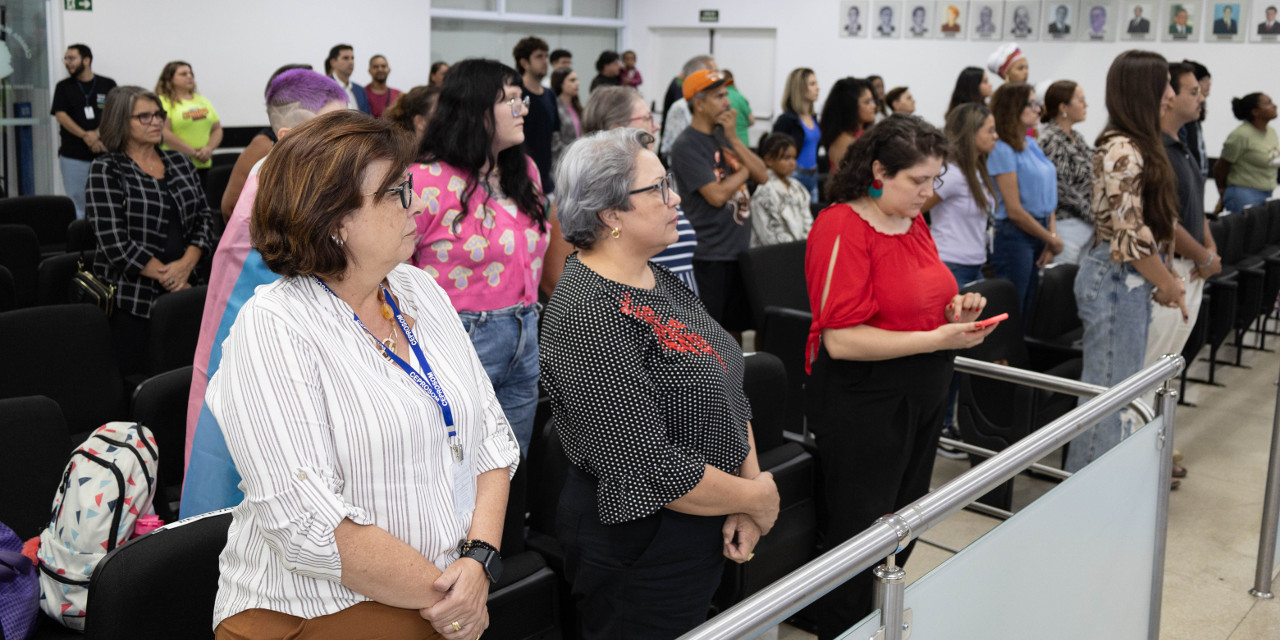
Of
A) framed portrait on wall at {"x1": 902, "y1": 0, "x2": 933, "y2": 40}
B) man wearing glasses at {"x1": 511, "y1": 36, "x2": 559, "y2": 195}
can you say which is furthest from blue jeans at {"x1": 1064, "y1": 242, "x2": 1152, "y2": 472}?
framed portrait on wall at {"x1": 902, "y1": 0, "x2": 933, "y2": 40}

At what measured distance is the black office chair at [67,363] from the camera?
2.95 meters

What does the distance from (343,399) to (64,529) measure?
0.89m

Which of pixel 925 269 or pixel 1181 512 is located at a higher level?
pixel 925 269

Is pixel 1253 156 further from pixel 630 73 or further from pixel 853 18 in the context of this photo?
pixel 630 73

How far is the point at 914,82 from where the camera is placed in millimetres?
11227

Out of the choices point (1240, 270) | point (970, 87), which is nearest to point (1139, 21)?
point (970, 87)

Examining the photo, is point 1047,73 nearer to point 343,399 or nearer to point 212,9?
point 212,9

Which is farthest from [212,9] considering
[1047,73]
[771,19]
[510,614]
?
[510,614]

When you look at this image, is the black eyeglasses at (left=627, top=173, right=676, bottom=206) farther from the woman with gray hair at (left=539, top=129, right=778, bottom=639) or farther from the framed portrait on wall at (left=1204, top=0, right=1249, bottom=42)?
the framed portrait on wall at (left=1204, top=0, right=1249, bottom=42)

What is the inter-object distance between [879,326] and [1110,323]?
1553 millimetres

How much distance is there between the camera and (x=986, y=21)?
10562 mm

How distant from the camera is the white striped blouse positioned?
1.31 metres

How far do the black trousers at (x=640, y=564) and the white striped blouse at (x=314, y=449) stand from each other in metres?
0.45

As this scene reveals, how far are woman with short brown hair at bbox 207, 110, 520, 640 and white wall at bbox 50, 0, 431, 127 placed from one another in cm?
824
